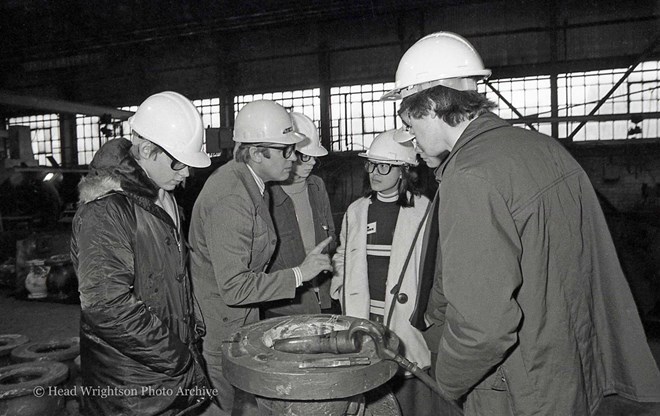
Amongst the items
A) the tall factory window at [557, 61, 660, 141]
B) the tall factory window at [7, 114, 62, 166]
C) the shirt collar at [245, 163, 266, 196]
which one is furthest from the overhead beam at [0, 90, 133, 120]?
the tall factory window at [7, 114, 62, 166]

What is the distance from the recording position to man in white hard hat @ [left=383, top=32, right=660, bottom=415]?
1.48m

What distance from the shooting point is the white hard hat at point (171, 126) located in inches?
92.0

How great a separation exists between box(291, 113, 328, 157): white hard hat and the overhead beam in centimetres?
552

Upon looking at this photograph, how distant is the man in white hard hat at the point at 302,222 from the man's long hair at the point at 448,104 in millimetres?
1652

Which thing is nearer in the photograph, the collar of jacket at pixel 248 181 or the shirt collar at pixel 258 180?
the collar of jacket at pixel 248 181

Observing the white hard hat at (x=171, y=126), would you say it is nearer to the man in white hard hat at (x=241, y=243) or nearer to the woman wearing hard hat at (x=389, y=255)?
the man in white hard hat at (x=241, y=243)

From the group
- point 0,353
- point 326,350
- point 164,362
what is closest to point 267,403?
point 326,350

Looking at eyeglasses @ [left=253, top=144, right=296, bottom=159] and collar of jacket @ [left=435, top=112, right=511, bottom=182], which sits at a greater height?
eyeglasses @ [left=253, top=144, right=296, bottom=159]

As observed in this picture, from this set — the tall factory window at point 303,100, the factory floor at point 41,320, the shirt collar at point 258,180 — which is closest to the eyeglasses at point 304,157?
the shirt collar at point 258,180

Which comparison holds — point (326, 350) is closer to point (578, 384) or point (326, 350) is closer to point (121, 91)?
point (578, 384)

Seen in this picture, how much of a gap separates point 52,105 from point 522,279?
8477 mm

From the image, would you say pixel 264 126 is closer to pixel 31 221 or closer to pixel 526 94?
pixel 31 221

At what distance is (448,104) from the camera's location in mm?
1821

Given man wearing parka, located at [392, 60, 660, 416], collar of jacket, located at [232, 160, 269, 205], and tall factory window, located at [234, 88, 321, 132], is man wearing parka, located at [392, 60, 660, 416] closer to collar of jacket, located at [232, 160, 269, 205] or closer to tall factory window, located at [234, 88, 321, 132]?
collar of jacket, located at [232, 160, 269, 205]
